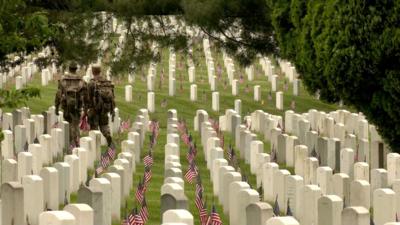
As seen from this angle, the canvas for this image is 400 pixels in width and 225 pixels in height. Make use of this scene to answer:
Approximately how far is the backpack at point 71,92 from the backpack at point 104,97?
285mm

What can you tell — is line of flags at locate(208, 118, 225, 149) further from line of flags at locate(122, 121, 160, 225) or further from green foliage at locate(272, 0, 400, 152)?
green foliage at locate(272, 0, 400, 152)

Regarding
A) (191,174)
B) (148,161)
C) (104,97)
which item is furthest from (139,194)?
(104,97)

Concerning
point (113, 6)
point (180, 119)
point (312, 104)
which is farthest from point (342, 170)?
point (312, 104)

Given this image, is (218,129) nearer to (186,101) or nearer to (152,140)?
(152,140)

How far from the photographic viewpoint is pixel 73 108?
23047 mm

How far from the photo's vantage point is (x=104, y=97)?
2277 cm

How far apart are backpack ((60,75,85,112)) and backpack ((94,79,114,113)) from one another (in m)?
0.28

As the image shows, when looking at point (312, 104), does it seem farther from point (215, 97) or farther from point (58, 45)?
point (58, 45)

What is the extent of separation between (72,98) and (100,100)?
44 cm

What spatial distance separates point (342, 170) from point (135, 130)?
475cm

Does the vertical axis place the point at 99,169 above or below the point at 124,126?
below

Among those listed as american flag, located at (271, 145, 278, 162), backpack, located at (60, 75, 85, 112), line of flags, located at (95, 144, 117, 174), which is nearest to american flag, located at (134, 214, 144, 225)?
line of flags, located at (95, 144, 117, 174)

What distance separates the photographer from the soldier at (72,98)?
74.8ft

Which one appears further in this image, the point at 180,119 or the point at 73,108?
the point at 180,119
